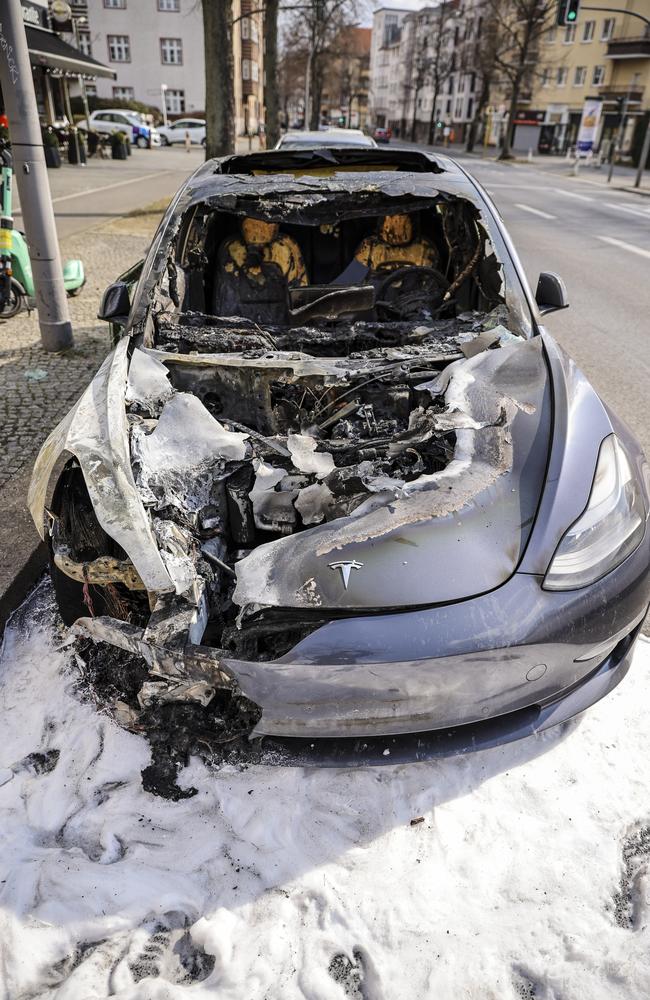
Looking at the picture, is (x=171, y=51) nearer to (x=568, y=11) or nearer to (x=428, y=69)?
(x=428, y=69)

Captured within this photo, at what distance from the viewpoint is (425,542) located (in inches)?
75.2

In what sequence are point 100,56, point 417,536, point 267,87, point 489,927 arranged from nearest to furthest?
point 489,927
point 417,536
point 267,87
point 100,56

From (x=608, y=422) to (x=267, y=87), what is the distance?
884 inches

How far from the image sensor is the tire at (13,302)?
652cm

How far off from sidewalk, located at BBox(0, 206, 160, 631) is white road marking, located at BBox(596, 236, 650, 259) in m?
8.59

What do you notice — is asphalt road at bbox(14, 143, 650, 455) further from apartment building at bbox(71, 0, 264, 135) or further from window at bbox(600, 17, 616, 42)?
window at bbox(600, 17, 616, 42)

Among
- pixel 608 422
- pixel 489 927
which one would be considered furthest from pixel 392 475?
pixel 489 927

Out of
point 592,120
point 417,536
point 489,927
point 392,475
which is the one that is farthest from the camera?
point 592,120

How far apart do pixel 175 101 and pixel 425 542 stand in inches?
2259

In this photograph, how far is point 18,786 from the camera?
213 centimetres

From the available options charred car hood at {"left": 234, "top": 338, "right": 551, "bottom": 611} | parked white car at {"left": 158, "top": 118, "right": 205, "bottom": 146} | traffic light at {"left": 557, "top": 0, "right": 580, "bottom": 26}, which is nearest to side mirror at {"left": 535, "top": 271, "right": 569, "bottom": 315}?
charred car hood at {"left": 234, "top": 338, "right": 551, "bottom": 611}

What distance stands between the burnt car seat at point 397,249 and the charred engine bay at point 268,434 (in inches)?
39.1

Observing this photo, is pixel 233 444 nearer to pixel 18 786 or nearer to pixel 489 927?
pixel 18 786

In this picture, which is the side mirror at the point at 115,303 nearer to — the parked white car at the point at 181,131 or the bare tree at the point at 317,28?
the bare tree at the point at 317,28
